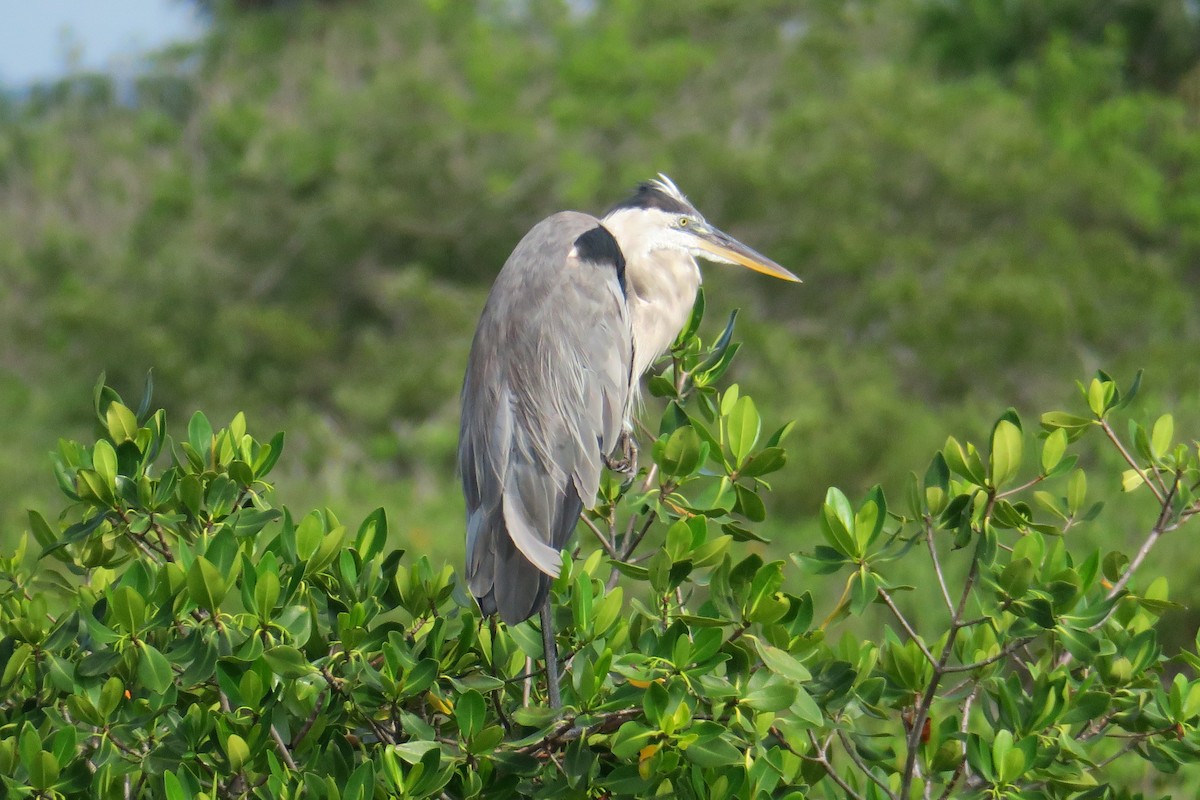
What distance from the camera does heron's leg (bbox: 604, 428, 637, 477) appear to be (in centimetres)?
367

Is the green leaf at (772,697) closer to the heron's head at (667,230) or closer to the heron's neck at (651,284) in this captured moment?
the heron's neck at (651,284)

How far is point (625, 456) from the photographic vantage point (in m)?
3.78

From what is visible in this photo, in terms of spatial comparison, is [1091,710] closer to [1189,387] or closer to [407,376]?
[1189,387]

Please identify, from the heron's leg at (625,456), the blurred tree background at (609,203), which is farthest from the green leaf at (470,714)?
the blurred tree background at (609,203)

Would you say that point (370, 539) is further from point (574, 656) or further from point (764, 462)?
point (764, 462)

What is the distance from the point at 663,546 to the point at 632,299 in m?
1.70

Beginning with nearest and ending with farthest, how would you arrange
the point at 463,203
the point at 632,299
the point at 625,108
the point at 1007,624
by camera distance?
the point at 1007,624 < the point at 632,299 < the point at 463,203 < the point at 625,108

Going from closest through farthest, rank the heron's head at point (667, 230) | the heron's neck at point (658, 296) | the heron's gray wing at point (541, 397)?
the heron's gray wing at point (541, 397) < the heron's neck at point (658, 296) < the heron's head at point (667, 230)

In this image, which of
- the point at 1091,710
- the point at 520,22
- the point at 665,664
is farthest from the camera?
the point at 520,22

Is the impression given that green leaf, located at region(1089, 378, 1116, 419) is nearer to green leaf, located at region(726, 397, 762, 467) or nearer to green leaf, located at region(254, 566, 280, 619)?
green leaf, located at region(726, 397, 762, 467)

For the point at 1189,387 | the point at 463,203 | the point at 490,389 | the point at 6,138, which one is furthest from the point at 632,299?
the point at 6,138

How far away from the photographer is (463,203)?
55.2ft

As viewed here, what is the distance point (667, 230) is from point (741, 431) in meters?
1.64

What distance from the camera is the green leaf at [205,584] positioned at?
2168mm
